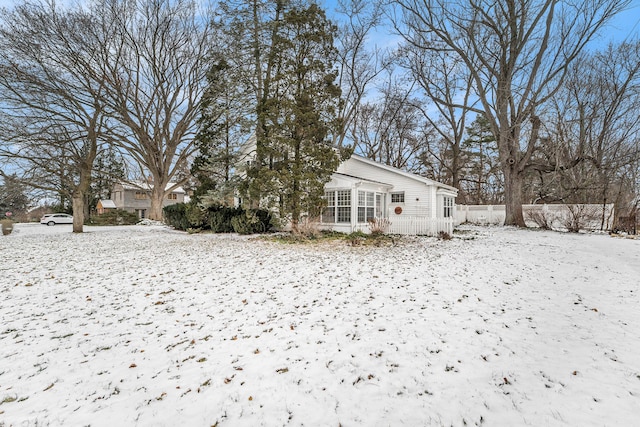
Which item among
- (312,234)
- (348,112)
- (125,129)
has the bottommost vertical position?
(312,234)

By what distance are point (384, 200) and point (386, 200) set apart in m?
0.12

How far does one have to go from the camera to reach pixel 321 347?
3025 millimetres

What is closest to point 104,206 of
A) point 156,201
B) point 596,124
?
point 156,201

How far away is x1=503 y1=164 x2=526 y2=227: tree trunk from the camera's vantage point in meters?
17.6

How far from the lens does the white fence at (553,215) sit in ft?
48.1

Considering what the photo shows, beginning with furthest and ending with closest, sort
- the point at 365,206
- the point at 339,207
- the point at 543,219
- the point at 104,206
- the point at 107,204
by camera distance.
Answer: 1. the point at 107,204
2. the point at 104,206
3. the point at 543,219
4. the point at 365,206
5. the point at 339,207

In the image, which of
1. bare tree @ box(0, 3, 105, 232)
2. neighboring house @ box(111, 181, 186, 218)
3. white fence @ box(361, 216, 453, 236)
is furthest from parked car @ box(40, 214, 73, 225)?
white fence @ box(361, 216, 453, 236)

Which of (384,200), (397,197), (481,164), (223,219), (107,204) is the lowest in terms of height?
(223,219)

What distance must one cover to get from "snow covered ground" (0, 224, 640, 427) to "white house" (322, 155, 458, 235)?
710cm

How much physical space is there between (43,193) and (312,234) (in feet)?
66.1

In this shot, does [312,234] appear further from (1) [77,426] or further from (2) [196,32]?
(2) [196,32]

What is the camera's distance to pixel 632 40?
15969 millimetres

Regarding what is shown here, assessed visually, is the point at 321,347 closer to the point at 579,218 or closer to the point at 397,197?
the point at 397,197

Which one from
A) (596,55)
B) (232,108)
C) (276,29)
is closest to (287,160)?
(232,108)
